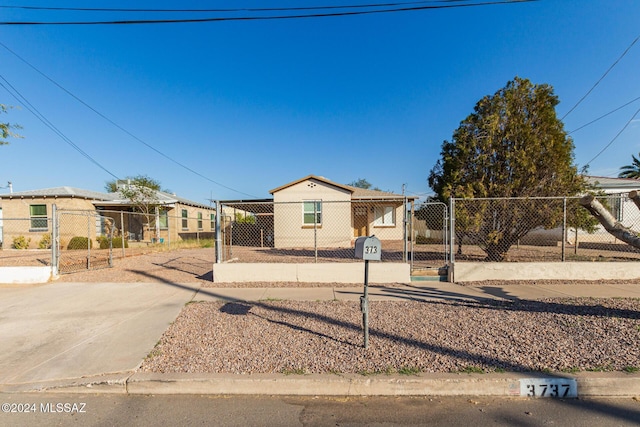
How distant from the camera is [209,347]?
3.61m

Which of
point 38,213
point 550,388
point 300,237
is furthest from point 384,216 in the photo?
point 38,213

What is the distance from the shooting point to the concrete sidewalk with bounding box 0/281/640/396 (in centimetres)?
285

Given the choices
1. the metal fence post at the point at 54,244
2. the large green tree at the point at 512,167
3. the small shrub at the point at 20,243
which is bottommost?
the small shrub at the point at 20,243

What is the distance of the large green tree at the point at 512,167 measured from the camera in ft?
27.0

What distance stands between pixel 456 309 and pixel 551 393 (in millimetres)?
2161

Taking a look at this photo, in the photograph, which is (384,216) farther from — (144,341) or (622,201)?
(144,341)

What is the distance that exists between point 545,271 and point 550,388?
5.31m

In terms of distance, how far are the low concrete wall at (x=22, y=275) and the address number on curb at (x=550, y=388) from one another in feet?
32.4

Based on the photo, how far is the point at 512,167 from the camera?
8.48 m

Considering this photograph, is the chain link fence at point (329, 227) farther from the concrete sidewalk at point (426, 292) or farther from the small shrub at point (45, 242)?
the small shrub at point (45, 242)

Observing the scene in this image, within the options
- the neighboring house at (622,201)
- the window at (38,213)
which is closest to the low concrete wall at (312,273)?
the neighboring house at (622,201)

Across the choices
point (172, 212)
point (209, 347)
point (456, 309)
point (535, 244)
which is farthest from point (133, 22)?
point (535, 244)

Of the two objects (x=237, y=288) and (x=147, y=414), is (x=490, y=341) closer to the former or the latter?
(x=147, y=414)

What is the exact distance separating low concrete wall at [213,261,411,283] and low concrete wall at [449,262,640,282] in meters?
1.43
